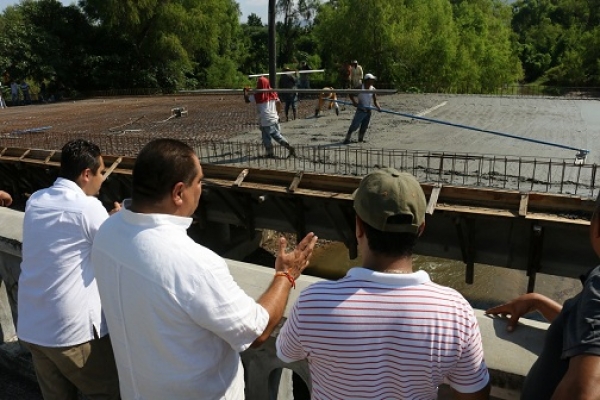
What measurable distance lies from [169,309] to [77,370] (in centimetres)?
115

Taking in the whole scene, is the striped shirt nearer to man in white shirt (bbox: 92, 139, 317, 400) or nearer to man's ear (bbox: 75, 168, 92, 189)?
man in white shirt (bbox: 92, 139, 317, 400)

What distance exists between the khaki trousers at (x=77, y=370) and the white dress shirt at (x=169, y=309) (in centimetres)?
75

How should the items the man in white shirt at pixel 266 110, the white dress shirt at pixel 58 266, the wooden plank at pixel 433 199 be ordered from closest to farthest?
the white dress shirt at pixel 58 266 → the wooden plank at pixel 433 199 → the man in white shirt at pixel 266 110

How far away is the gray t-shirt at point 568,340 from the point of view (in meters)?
1.12

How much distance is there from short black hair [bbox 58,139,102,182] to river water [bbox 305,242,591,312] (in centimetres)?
873

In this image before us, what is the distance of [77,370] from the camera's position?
233 centimetres

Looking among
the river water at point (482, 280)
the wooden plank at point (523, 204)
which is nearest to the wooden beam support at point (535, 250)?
the wooden plank at point (523, 204)

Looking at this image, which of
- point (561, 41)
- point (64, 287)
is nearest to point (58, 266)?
point (64, 287)

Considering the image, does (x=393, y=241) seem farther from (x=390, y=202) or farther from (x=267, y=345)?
(x=267, y=345)

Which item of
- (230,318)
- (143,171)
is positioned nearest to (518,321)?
(230,318)

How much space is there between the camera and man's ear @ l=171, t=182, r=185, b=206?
1.65 meters

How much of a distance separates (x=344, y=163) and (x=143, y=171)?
7501mm

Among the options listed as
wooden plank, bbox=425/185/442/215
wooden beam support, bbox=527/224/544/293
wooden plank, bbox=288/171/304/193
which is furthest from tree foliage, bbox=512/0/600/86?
wooden plank, bbox=288/171/304/193

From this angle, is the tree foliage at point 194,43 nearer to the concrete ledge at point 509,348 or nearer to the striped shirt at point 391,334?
the concrete ledge at point 509,348
